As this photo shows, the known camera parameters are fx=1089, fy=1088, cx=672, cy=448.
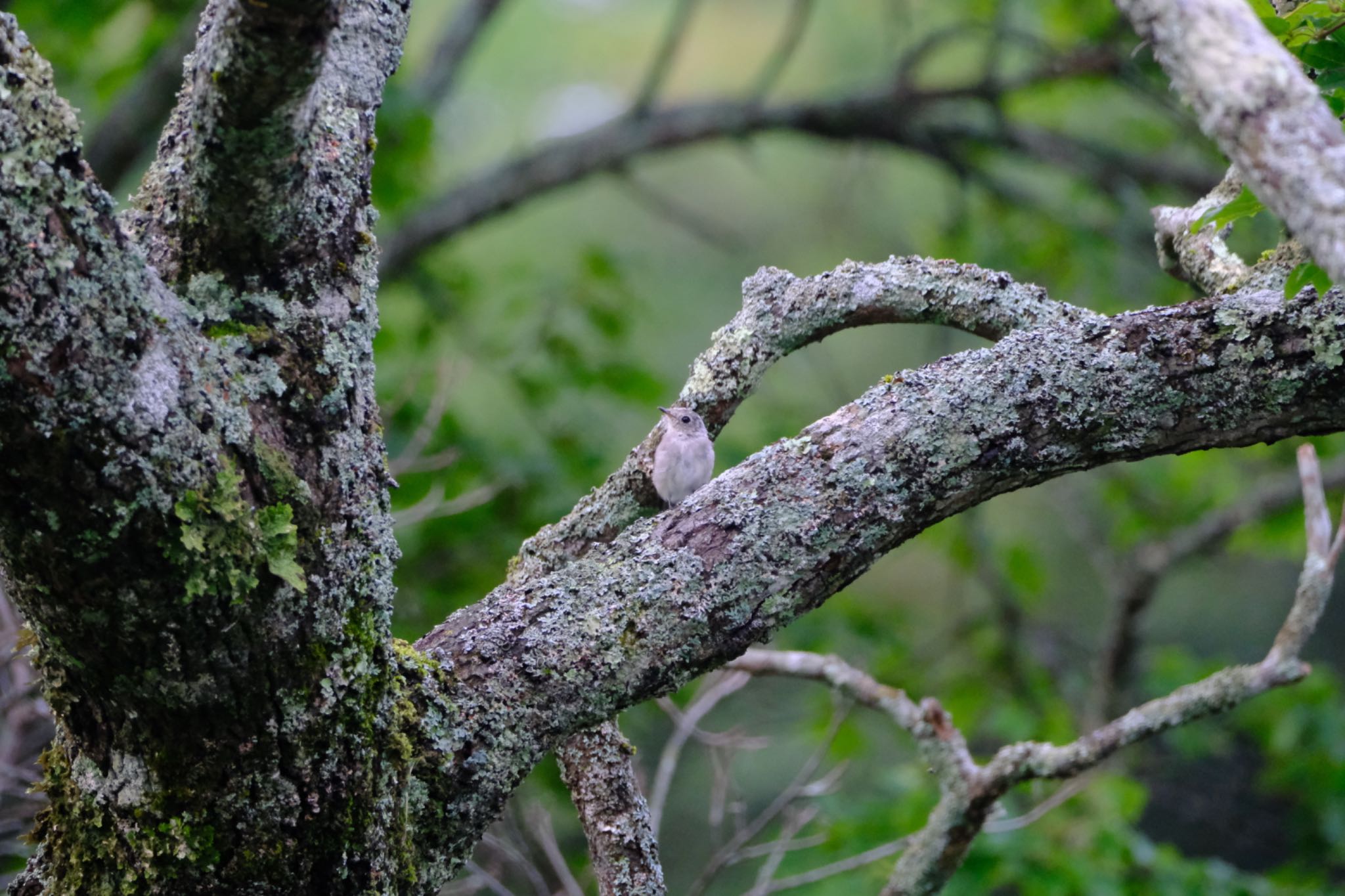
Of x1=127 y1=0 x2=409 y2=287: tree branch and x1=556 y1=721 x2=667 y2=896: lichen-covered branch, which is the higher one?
x1=127 y1=0 x2=409 y2=287: tree branch

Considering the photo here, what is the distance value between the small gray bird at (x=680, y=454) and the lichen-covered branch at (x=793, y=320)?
92 mm

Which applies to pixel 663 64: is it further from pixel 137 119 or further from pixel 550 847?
pixel 550 847

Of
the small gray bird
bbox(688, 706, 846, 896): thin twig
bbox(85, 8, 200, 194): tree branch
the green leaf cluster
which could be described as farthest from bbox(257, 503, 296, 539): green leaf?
bbox(85, 8, 200, 194): tree branch

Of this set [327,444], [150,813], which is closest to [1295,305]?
[327,444]

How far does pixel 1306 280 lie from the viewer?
1.87 m

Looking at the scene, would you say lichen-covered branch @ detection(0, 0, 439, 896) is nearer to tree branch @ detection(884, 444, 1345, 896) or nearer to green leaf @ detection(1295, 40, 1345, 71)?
green leaf @ detection(1295, 40, 1345, 71)

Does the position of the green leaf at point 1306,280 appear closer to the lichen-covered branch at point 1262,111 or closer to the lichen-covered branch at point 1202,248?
the lichen-covered branch at point 1202,248

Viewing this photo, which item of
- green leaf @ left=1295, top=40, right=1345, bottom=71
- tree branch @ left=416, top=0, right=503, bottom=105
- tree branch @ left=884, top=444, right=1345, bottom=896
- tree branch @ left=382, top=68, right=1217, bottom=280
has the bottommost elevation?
tree branch @ left=884, top=444, right=1345, bottom=896

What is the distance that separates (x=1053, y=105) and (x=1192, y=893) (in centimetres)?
696

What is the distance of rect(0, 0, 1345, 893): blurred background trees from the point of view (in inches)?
210

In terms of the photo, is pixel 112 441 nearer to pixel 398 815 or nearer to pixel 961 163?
pixel 398 815

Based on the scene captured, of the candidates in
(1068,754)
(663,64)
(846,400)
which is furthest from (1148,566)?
(663,64)

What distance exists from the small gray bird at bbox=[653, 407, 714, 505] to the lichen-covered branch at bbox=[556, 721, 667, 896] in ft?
2.08

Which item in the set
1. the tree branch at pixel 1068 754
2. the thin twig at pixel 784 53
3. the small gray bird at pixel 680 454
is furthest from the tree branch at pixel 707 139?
the tree branch at pixel 1068 754
